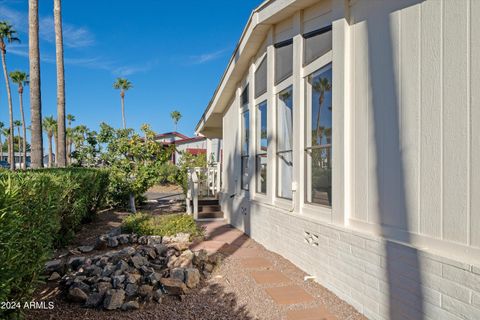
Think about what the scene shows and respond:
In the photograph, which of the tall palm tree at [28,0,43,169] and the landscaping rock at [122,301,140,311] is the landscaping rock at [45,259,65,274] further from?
the tall palm tree at [28,0,43,169]

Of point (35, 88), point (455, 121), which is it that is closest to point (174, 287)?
point (455, 121)

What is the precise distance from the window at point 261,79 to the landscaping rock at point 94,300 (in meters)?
4.51

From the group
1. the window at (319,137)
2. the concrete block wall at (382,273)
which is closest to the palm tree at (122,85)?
the window at (319,137)

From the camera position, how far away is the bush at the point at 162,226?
20.6 ft

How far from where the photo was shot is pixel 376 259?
309 cm

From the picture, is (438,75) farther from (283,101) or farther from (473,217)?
(283,101)

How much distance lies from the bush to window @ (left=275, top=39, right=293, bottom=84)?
3152 millimetres

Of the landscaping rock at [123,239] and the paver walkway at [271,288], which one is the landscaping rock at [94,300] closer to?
the paver walkway at [271,288]

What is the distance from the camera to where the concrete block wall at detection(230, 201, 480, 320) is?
230cm

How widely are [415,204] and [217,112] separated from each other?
904 cm

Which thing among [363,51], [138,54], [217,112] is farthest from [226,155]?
[138,54]

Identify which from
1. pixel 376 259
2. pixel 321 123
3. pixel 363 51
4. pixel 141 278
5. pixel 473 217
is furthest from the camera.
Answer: pixel 321 123

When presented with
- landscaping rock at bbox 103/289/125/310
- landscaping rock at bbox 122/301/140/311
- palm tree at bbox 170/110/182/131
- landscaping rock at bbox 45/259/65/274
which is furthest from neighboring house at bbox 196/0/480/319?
palm tree at bbox 170/110/182/131

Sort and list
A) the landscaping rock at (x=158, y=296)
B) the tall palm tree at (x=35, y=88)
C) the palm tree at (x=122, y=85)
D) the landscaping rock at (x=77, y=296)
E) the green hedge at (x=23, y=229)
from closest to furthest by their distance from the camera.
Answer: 1. the green hedge at (x=23, y=229)
2. the landscaping rock at (x=77, y=296)
3. the landscaping rock at (x=158, y=296)
4. the tall palm tree at (x=35, y=88)
5. the palm tree at (x=122, y=85)
